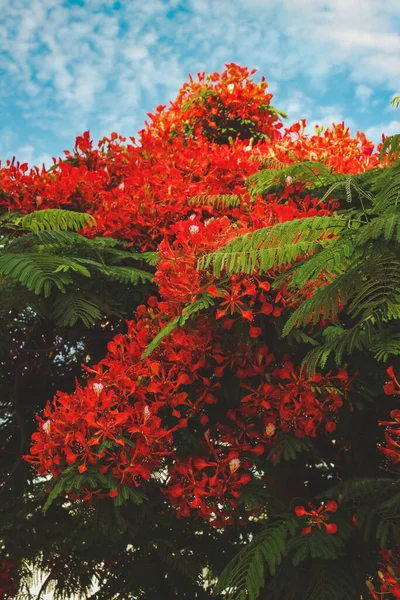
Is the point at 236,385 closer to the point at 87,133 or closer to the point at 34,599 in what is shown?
the point at 87,133

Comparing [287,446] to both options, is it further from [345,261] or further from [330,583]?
[345,261]

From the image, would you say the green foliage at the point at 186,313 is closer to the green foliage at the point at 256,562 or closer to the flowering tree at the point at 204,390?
the flowering tree at the point at 204,390

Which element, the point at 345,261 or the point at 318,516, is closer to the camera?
the point at 345,261

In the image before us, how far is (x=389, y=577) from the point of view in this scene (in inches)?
129

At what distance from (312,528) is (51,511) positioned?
3419 mm

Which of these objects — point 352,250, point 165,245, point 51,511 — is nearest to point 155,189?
point 165,245

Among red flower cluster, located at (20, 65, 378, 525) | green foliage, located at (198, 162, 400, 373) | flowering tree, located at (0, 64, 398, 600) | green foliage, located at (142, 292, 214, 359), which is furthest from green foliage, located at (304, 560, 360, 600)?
green foliage, located at (142, 292, 214, 359)

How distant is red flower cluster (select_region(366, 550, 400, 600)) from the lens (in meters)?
3.24

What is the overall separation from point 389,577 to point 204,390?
144 cm

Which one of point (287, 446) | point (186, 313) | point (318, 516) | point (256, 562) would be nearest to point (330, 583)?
point (318, 516)

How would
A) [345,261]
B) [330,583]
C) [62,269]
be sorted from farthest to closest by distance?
1. [62,269]
2. [330,583]
3. [345,261]

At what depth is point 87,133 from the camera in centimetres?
628

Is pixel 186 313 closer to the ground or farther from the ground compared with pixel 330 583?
farther from the ground

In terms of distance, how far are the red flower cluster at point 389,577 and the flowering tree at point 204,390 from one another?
0.01 m
